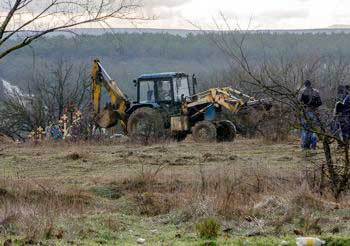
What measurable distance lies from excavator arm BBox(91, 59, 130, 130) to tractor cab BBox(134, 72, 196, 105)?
136cm

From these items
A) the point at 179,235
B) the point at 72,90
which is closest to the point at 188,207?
the point at 179,235

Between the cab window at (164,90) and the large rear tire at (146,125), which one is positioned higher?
the cab window at (164,90)

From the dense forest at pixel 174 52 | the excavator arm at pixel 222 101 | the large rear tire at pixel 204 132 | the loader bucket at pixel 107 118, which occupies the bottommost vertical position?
the large rear tire at pixel 204 132

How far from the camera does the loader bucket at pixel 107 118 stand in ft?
103

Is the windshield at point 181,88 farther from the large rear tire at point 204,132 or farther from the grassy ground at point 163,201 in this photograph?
the grassy ground at point 163,201

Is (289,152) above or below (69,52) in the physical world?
below

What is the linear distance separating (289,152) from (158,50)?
264 feet

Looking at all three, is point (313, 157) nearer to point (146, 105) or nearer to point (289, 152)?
point (289, 152)

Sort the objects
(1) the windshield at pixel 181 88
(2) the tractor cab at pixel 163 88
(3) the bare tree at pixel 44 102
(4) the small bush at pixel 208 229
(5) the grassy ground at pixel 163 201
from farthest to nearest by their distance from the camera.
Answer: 1. (3) the bare tree at pixel 44 102
2. (1) the windshield at pixel 181 88
3. (2) the tractor cab at pixel 163 88
4. (5) the grassy ground at pixel 163 201
5. (4) the small bush at pixel 208 229

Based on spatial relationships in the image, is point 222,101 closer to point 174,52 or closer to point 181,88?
point 181,88

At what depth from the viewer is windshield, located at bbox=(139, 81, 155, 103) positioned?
29328 mm

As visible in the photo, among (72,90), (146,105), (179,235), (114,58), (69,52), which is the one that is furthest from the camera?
(114,58)

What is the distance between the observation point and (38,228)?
29.0 feet

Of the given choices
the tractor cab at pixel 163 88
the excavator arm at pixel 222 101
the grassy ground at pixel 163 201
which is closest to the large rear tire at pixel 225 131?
the excavator arm at pixel 222 101
